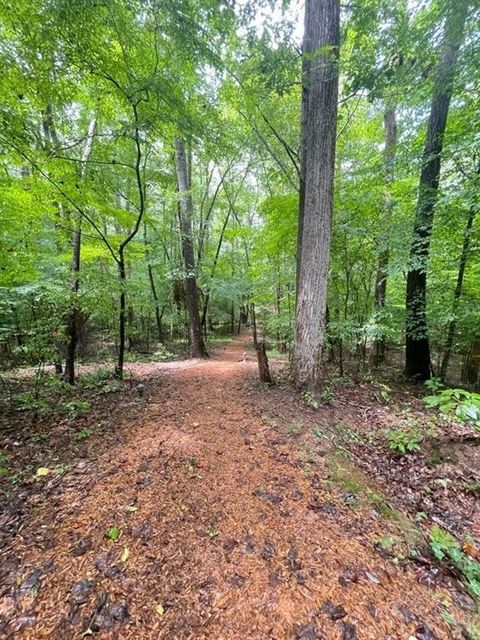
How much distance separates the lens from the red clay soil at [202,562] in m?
1.64

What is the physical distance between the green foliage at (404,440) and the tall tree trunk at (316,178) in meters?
1.34

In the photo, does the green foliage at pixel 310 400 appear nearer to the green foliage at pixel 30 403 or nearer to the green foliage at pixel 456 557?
the green foliage at pixel 456 557

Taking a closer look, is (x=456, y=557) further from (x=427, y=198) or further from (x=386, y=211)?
(x=386, y=211)

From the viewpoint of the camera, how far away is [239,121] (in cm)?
750

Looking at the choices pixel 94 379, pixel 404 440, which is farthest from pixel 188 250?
pixel 404 440

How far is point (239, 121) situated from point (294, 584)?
9045 millimetres

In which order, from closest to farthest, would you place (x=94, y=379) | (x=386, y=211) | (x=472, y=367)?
1. (x=94, y=379)
2. (x=386, y=211)
3. (x=472, y=367)

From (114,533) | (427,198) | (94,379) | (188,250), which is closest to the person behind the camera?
(114,533)

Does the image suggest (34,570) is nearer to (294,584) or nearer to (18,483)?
(18,483)

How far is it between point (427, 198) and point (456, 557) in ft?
19.0

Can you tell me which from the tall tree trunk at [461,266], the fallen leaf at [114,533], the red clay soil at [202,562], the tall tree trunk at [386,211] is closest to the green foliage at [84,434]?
the red clay soil at [202,562]

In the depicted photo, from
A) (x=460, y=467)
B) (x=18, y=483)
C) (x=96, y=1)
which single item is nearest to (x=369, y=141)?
(x=96, y=1)

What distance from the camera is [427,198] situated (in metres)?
5.56

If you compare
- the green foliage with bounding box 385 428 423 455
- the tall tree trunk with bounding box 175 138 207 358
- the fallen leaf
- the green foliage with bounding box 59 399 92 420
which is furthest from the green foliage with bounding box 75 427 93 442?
the tall tree trunk with bounding box 175 138 207 358
